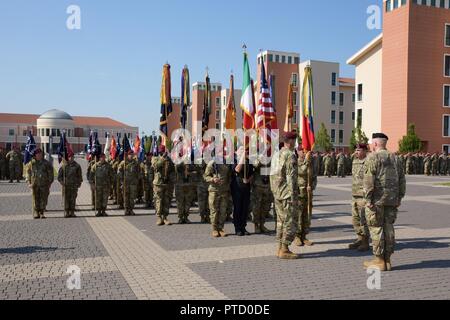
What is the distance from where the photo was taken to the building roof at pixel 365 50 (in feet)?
162

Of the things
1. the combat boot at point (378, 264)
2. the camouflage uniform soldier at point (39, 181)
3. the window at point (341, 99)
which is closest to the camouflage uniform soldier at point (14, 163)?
the camouflage uniform soldier at point (39, 181)

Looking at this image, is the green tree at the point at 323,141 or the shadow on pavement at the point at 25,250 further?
the green tree at the point at 323,141

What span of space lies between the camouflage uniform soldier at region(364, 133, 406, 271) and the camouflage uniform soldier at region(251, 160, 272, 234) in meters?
3.74

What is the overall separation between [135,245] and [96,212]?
560 centimetres

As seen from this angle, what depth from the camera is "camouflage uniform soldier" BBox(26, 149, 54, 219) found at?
12625 millimetres

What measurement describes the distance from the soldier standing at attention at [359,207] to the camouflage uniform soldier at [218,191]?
2987 mm

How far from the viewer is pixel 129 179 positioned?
1359cm

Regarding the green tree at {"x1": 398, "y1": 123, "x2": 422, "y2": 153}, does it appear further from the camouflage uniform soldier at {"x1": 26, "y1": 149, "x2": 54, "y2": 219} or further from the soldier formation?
the camouflage uniform soldier at {"x1": 26, "y1": 149, "x2": 54, "y2": 219}

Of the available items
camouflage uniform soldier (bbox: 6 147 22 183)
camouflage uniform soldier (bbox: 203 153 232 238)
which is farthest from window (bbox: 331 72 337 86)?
camouflage uniform soldier (bbox: 203 153 232 238)

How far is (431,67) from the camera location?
146 feet

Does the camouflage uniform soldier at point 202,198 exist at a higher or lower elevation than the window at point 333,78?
lower

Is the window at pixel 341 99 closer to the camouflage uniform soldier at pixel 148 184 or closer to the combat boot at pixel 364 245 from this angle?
the camouflage uniform soldier at pixel 148 184

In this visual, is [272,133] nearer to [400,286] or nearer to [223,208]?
[223,208]
